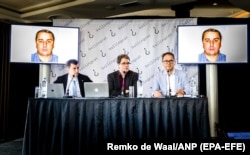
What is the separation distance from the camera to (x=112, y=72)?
4.50 metres

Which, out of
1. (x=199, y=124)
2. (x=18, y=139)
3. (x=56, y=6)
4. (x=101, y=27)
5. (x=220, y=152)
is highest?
(x=56, y=6)

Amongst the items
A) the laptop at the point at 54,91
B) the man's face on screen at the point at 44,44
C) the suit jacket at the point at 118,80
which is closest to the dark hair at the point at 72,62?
the man's face on screen at the point at 44,44

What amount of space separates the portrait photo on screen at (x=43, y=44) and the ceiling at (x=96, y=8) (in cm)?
127

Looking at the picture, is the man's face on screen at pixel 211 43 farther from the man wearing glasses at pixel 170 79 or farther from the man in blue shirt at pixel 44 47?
the man in blue shirt at pixel 44 47

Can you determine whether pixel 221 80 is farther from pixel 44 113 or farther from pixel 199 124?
pixel 44 113

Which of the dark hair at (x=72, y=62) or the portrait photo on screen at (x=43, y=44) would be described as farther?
the portrait photo on screen at (x=43, y=44)

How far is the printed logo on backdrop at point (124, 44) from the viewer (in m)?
4.50

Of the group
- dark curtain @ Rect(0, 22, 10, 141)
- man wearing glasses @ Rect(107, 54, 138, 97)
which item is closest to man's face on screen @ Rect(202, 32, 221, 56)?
man wearing glasses @ Rect(107, 54, 138, 97)

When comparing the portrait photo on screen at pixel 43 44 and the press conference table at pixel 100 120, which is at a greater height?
the portrait photo on screen at pixel 43 44

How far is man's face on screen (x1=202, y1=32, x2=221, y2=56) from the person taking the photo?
163 inches

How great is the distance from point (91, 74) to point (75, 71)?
1.70 ft

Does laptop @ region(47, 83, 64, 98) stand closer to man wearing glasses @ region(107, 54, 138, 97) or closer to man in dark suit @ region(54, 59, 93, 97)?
man in dark suit @ region(54, 59, 93, 97)

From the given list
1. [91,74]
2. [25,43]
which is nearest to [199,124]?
[91,74]

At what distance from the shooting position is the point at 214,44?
416 centimetres
